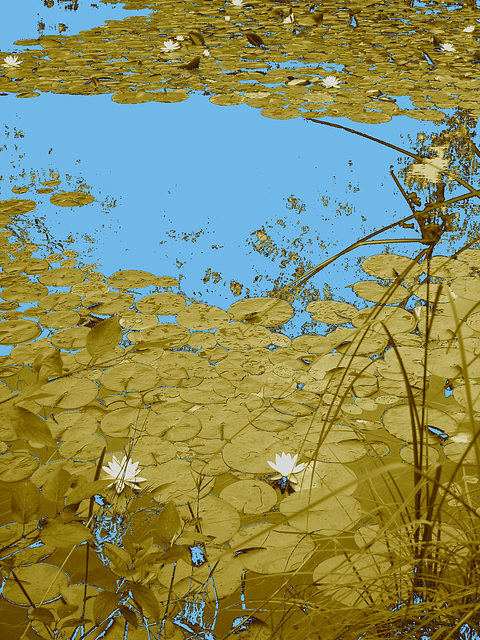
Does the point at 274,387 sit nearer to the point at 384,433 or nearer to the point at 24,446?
the point at 384,433

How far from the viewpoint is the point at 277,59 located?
392 centimetres

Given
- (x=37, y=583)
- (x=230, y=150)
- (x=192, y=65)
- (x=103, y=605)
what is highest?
(x=192, y=65)

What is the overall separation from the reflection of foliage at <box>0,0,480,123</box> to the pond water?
0.06ft

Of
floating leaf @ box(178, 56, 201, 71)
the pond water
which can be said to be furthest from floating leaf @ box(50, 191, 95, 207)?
floating leaf @ box(178, 56, 201, 71)

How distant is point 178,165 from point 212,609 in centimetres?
222

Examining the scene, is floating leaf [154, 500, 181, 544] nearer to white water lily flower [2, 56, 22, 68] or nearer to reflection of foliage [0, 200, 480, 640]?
reflection of foliage [0, 200, 480, 640]

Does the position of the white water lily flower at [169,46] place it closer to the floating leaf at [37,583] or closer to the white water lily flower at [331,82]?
the white water lily flower at [331,82]

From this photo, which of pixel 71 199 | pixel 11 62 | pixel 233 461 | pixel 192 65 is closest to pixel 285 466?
pixel 233 461

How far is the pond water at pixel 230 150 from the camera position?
2215 millimetres

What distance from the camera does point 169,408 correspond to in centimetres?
149

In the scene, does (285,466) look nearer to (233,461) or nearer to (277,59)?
(233,461)

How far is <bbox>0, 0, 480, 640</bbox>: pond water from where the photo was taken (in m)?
2.21

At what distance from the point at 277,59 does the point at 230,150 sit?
129 centimetres

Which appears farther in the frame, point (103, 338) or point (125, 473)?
point (125, 473)
